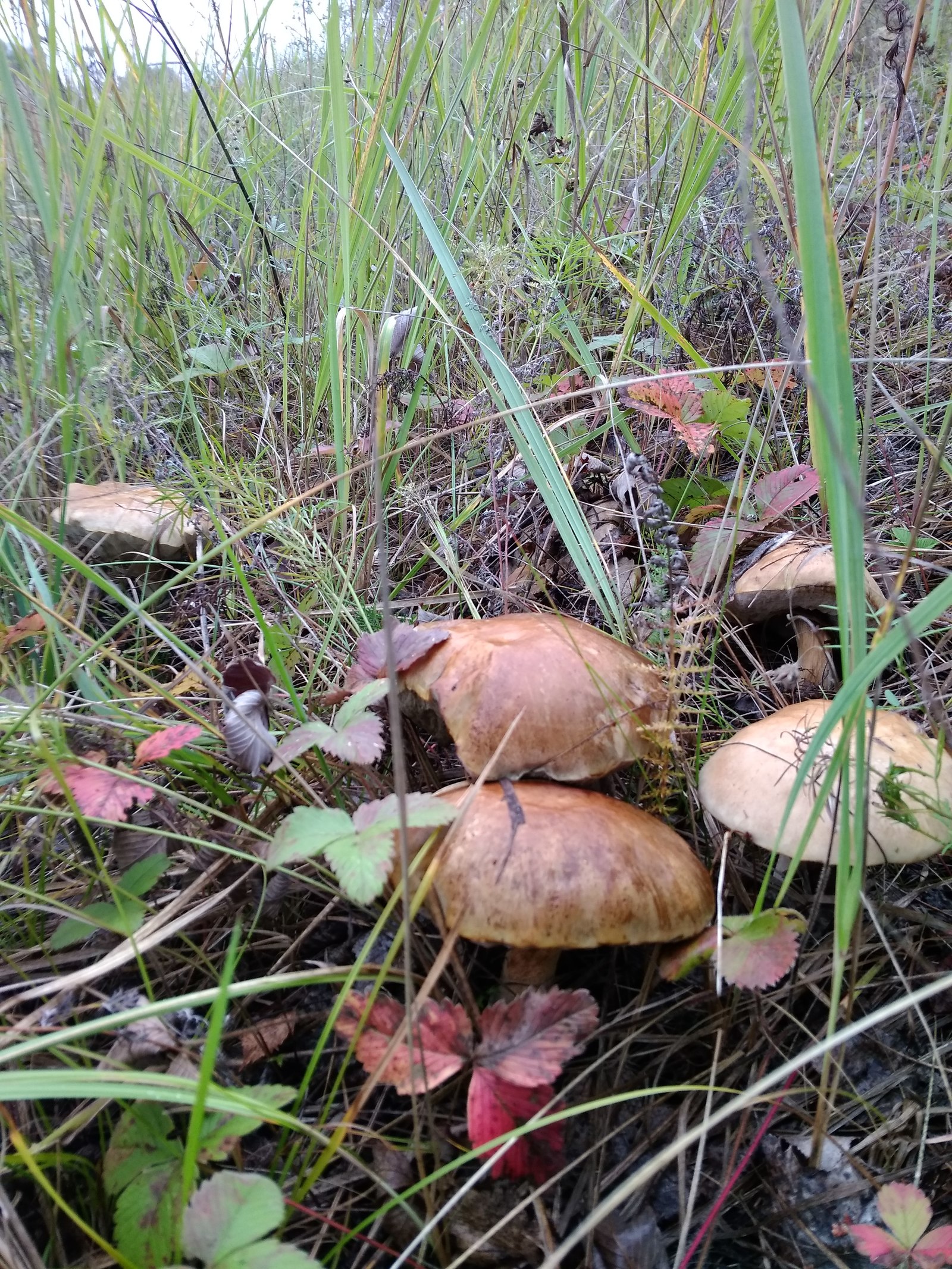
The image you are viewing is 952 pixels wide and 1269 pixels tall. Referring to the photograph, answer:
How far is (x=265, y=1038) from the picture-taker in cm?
116

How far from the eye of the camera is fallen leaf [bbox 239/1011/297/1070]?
1.13m

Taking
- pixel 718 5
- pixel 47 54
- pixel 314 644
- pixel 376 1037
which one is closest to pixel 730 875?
pixel 376 1037

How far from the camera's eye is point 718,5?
2627 millimetres

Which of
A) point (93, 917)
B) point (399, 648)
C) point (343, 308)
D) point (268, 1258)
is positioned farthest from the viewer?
point (343, 308)

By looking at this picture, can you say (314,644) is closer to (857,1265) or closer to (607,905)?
(607,905)

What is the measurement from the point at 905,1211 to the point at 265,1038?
0.92 meters

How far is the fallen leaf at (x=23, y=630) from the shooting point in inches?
60.7

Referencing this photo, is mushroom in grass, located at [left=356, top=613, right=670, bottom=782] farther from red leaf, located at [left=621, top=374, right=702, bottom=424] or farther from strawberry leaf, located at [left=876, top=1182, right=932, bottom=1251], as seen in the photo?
red leaf, located at [left=621, top=374, right=702, bottom=424]

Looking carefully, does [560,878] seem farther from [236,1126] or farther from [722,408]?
[722,408]

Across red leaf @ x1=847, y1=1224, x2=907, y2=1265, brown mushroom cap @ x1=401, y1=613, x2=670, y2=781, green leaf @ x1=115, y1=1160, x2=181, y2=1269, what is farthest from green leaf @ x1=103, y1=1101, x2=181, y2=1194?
red leaf @ x1=847, y1=1224, x2=907, y2=1265

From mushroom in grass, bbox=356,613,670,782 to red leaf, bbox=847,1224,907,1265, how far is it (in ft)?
2.25

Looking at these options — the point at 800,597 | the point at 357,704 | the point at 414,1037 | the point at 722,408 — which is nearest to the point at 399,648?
the point at 357,704

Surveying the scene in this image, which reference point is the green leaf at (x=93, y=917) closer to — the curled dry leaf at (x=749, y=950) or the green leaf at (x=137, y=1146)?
the green leaf at (x=137, y=1146)

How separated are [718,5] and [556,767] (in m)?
2.90
